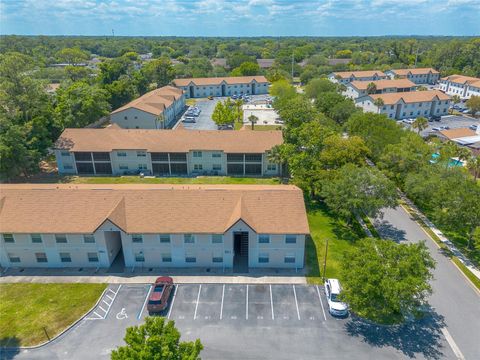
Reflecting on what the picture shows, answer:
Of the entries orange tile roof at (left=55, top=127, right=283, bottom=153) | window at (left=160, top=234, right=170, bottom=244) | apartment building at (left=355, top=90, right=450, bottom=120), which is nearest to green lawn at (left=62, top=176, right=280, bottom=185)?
orange tile roof at (left=55, top=127, right=283, bottom=153)

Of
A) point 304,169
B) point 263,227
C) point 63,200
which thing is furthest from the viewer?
point 304,169

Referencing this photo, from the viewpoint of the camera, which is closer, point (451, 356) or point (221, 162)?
point (451, 356)

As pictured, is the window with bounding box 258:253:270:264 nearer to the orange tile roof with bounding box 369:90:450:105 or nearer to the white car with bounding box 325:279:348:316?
the white car with bounding box 325:279:348:316

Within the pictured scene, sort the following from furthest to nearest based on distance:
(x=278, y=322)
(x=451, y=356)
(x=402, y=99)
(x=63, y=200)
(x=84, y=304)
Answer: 1. (x=402, y=99)
2. (x=63, y=200)
3. (x=84, y=304)
4. (x=278, y=322)
5. (x=451, y=356)

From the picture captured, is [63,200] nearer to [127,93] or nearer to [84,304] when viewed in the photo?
[84,304]

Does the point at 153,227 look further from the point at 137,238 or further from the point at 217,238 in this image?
the point at 217,238

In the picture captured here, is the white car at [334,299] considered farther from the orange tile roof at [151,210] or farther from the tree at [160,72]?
the tree at [160,72]

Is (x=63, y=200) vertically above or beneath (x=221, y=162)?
above

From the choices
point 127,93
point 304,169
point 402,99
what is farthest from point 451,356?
point 127,93
